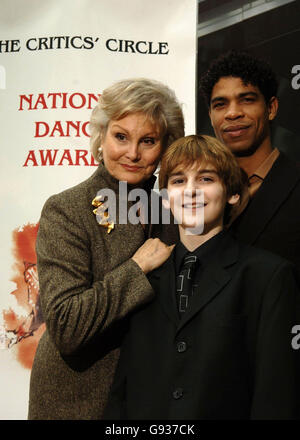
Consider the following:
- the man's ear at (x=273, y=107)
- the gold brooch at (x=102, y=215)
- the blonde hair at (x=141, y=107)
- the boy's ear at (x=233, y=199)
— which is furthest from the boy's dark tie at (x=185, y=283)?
the man's ear at (x=273, y=107)

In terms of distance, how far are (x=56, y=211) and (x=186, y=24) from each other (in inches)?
39.3

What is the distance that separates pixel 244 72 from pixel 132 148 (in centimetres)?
52

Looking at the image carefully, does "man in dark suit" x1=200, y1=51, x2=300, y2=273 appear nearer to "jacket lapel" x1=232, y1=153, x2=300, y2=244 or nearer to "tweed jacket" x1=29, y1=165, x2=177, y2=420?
"jacket lapel" x1=232, y1=153, x2=300, y2=244

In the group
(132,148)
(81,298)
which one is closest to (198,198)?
(132,148)

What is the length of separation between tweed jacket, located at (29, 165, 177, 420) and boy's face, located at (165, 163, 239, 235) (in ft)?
0.73

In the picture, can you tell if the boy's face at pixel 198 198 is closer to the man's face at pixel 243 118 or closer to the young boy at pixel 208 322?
the young boy at pixel 208 322

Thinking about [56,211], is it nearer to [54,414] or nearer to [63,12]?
[54,414]

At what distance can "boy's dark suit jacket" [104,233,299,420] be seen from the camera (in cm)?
144

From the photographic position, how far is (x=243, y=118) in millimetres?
1969

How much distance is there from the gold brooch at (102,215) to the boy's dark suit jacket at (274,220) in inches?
16.6

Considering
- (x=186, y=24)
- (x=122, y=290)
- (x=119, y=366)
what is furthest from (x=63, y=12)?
(x=119, y=366)

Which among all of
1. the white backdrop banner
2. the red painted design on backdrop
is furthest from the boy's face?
the red painted design on backdrop

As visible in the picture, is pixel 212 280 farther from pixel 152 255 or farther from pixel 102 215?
pixel 102 215

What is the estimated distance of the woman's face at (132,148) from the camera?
1851 millimetres
